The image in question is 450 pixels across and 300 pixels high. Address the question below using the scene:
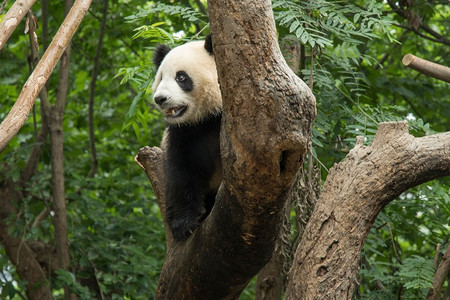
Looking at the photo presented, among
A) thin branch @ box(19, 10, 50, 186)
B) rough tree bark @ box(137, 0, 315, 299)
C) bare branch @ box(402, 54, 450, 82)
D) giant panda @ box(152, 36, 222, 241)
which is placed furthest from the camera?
thin branch @ box(19, 10, 50, 186)

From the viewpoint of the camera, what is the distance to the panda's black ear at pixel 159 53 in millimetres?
4238

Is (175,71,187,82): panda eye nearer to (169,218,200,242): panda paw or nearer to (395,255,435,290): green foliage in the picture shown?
(169,218,200,242): panda paw

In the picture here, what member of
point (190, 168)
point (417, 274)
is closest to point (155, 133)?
point (190, 168)

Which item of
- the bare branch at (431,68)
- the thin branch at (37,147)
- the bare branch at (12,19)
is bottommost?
the thin branch at (37,147)

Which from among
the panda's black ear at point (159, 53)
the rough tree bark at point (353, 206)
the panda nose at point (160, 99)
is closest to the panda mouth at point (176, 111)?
the panda nose at point (160, 99)

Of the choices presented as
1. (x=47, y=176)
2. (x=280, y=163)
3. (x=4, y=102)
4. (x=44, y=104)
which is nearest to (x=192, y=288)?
(x=280, y=163)

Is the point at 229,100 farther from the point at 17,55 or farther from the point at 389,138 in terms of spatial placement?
the point at 17,55

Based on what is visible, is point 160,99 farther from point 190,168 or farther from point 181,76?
point 190,168

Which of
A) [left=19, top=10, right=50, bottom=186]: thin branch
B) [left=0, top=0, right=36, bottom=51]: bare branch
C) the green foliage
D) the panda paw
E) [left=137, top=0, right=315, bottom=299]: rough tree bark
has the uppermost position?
[left=0, top=0, right=36, bottom=51]: bare branch

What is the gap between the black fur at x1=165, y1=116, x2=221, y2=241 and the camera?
12.9 feet

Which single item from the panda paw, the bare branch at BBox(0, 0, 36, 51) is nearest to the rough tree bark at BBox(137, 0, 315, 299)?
the bare branch at BBox(0, 0, 36, 51)

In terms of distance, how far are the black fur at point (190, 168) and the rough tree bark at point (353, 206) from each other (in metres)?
0.95

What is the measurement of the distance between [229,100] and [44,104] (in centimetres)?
422

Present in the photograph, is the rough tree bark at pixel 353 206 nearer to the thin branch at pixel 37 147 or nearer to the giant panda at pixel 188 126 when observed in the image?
the giant panda at pixel 188 126
